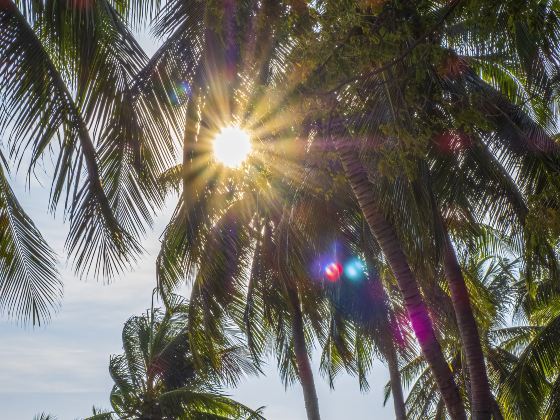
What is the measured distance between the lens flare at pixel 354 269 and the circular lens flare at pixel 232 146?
16.7 feet

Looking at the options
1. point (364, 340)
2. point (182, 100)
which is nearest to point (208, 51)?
point (182, 100)

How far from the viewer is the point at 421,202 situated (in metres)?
8.52

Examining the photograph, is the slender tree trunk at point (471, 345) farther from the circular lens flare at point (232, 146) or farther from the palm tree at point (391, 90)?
the circular lens flare at point (232, 146)

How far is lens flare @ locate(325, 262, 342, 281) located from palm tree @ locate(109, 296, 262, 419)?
4667 mm

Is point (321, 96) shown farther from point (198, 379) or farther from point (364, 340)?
point (198, 379)

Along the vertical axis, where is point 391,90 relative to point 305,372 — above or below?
below

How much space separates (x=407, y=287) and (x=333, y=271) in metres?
4.47

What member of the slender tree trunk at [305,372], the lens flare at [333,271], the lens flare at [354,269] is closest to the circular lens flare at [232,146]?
the lens flare at [333,271]

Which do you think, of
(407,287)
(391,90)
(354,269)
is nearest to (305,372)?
(354,269)

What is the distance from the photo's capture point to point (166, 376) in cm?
1762

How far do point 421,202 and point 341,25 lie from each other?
419cm

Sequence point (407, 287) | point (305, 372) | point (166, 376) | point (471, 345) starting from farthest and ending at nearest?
1. point (166, 376)
2. point (305, 372)
3. point (471, 345)
4. point (407, 287)

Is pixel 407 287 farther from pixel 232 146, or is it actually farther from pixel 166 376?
pixel 166 376

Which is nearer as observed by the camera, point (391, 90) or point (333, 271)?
point (391, 90)
